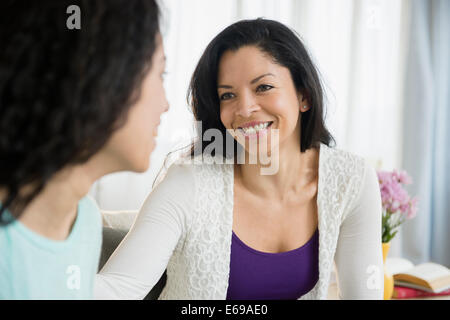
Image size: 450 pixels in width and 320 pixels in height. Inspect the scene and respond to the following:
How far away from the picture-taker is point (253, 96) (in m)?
1.38

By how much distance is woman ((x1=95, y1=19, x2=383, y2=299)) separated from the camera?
135 cm

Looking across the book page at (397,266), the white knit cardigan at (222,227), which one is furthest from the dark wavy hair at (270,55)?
the book page at (397,266)

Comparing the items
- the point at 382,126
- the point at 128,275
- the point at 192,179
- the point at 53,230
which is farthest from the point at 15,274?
the point at 382,126

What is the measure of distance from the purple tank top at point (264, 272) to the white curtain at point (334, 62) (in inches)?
77.6

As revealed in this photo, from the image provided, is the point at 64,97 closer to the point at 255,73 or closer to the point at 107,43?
the point at 107,43

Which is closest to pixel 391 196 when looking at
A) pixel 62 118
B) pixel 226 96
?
pixel 226 96

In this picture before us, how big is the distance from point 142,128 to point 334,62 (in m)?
3.05

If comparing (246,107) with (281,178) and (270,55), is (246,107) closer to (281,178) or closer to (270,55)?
(270,55)

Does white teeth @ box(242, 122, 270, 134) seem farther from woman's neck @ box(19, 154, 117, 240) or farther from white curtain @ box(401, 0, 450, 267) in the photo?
white curtain @ box(401, 0, 450, 267)

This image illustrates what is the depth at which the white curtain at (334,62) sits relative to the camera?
3320 mm

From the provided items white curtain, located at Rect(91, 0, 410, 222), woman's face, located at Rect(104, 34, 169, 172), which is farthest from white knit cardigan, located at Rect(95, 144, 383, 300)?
white curtain, located at Rect(91, 0, 410, 222)

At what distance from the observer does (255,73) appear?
1.36 m

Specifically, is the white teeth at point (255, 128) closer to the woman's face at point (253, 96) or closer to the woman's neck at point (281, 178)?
the woman's face at point (253, 96)

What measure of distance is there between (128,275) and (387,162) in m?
2.91
